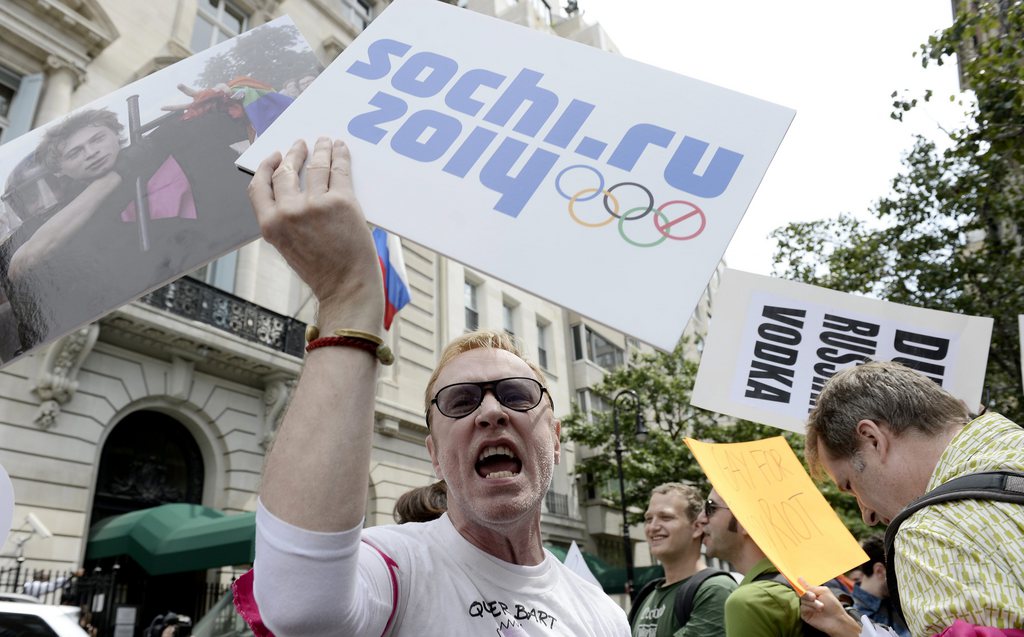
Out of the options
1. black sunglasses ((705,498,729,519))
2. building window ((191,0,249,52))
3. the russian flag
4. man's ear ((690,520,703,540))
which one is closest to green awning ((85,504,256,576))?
the russian flag

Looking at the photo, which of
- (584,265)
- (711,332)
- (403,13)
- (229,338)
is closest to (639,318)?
(584,265)

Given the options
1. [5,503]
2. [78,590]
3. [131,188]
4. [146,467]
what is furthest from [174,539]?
[131,188]

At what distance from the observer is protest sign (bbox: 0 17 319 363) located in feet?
7.59

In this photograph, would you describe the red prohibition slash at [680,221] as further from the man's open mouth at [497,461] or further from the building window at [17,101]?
the building window at [17,101]

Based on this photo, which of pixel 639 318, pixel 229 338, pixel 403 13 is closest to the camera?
pixel 639 318

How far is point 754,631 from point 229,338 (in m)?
12.8

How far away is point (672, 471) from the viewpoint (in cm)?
2202

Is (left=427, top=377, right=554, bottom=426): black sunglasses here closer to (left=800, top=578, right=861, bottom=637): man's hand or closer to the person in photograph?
the person in photograph

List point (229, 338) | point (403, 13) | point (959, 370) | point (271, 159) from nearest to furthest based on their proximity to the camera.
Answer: point (271, 159) < point (403, 13) < point (959, 370) < point (229, 338)

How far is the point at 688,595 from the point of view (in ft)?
13.0

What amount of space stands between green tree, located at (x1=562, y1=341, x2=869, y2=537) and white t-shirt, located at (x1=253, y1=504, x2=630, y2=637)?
67.9 feet

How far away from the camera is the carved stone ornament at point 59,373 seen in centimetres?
1144

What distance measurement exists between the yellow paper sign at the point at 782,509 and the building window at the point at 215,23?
16.5 meters

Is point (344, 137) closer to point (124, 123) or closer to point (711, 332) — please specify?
point (124, 123)
